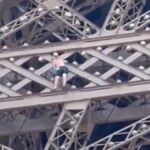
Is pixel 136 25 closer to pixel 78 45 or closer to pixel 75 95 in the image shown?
pixel 78 45

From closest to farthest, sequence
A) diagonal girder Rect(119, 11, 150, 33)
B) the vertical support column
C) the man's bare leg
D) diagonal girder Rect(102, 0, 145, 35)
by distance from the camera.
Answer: the vertical support column < the man's bare leg < diagonal girder Rect(119, 11, 150, 33) < diagonal girder Rect(102, 0, 145, 35)

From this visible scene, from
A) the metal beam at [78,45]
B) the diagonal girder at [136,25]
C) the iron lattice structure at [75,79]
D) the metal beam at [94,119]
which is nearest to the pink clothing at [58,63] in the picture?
the iron lattice structure at [75,79]

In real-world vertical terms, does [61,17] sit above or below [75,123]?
above

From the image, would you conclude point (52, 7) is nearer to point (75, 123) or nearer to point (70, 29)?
point (70, 29)

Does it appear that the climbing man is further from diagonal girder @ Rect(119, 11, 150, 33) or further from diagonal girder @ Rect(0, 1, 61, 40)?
diagonal girder @ Rect(0, 1, 61, 40)

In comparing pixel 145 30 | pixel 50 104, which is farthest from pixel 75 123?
pixel 145 30

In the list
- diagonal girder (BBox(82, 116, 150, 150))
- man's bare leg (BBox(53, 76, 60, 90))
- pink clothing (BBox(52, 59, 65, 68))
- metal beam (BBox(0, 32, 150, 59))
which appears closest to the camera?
diagonal girder (BBox(82, 116, 150, 150))

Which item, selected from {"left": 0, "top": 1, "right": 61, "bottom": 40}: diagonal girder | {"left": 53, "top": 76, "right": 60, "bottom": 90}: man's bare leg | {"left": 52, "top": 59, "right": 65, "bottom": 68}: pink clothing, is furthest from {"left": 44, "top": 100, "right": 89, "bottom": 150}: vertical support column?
{"left": 0, "top": 1, "right": 61, "bottom": 40}: diagonal girder

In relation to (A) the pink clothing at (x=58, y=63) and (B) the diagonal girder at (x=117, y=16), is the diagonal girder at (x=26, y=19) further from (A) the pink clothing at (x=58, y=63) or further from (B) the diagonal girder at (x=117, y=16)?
(A) the pink clothing at (x=58, y=63)
